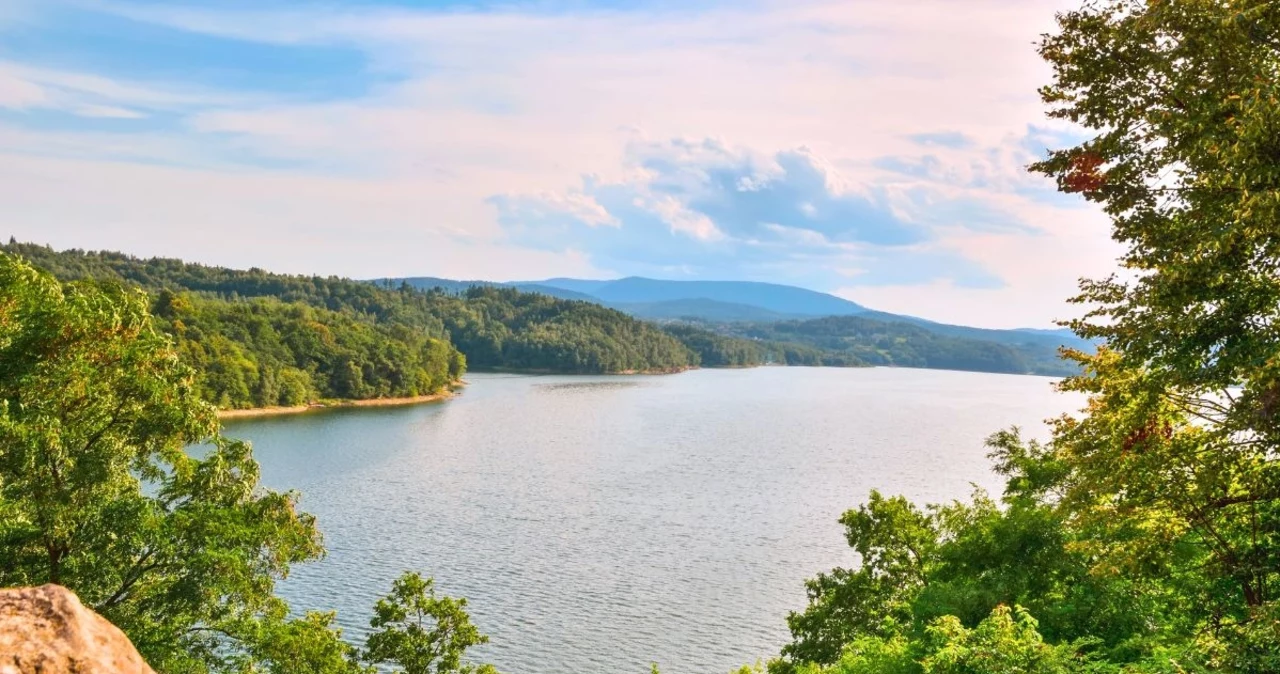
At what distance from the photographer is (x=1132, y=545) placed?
11203 millimetres

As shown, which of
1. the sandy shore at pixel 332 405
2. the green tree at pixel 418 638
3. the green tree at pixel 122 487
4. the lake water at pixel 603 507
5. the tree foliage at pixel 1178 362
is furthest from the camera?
the sandy shore at pixel 332 405

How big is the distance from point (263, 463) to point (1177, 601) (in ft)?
215

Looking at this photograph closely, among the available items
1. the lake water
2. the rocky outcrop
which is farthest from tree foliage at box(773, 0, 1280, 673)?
the lake water

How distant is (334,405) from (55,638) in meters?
116

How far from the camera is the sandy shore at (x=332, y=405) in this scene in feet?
317

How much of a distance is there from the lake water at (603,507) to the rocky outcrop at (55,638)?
24270 millimetres

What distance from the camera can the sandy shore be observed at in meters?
96.8

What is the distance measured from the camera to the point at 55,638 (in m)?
6.18

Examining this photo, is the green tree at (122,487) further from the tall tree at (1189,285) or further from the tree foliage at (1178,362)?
the tall tree at (1189,285)

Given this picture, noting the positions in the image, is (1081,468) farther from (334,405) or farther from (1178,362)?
(334,405)

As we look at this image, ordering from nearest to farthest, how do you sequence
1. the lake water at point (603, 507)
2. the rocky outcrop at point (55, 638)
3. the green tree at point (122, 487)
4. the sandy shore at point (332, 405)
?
the rocky outcrop at point (55, 638) → the green tree at point (122, 487) → the lake water at point (603, 507) → the sandy shore at point (332, 405)

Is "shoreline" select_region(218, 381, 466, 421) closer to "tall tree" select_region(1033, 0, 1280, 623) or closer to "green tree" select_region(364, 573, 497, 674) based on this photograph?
"green tree" select_region(364, 573, 497, 674)

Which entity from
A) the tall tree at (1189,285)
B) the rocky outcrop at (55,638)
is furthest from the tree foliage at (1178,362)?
the rocky outcrop at (55,638)

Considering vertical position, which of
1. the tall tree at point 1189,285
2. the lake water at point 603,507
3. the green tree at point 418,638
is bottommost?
the lake water at point 603,507
